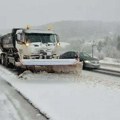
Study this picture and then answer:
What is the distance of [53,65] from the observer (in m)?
19.8

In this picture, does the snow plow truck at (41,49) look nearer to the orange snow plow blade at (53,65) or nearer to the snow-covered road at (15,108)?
the orange snow plow blade at (53,65)

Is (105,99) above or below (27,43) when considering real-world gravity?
below

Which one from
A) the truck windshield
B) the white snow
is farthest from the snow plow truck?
the white snow

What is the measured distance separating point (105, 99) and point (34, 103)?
7.48 feet

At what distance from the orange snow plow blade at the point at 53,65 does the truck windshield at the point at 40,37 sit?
2795 millimetres

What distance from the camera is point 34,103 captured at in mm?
11781

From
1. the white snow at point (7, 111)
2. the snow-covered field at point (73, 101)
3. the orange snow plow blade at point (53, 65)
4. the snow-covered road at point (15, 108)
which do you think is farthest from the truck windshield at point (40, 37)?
the white snow at point (7, 111)

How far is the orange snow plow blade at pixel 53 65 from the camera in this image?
19266 millimetres

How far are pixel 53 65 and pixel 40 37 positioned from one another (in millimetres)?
3306

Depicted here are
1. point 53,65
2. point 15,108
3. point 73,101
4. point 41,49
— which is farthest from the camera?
point 41,49

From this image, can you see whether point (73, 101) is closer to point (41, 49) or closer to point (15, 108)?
point (15, 108)

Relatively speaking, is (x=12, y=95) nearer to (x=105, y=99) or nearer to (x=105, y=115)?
(x=105, y=99)

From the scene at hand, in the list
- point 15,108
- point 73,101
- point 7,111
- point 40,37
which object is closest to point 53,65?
point 40,37

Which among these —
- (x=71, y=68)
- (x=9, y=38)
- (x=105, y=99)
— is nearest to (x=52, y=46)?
(x=71, y=68)
